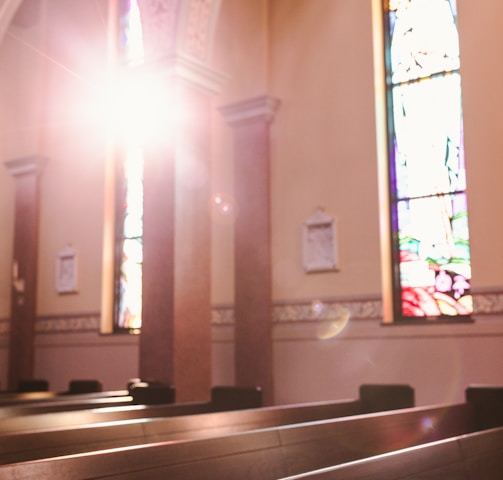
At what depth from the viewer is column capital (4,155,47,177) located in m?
11.7

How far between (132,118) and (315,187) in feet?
11.4

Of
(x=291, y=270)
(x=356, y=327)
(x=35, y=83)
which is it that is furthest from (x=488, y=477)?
(x=35, y=83)

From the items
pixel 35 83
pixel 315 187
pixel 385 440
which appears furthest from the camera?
pixel 35 83

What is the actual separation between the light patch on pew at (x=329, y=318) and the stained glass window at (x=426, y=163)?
56 centimetres

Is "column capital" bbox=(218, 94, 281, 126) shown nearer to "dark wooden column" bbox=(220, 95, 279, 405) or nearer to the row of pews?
"dark wooden column" bbox=(220, 95, 279, 405)

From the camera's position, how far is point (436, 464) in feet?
9.39

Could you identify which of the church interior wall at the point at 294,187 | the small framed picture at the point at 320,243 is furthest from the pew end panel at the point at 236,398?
the small framed picture at the point at 320,243

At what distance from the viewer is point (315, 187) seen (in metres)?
8.87

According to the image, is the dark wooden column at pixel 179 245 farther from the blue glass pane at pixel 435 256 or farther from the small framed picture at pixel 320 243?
the blue glass pane at pixel 435 256

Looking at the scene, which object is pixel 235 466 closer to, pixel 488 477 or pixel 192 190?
pixel 488 477

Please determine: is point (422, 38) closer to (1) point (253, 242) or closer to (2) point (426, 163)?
(2) point (426, 163)

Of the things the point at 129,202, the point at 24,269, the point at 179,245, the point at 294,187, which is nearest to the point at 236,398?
the point at 179,245

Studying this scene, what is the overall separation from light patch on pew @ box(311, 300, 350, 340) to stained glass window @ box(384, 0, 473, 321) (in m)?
0.56

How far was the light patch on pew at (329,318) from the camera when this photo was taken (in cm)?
845
